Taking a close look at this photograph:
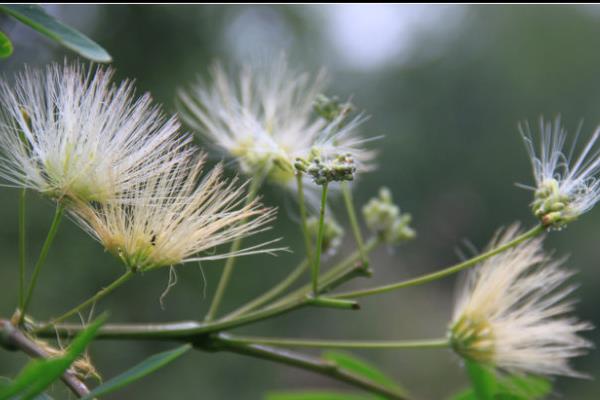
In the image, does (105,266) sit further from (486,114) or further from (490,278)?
(486,114)

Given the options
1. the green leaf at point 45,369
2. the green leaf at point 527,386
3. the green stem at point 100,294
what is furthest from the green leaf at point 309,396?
the green leaf at point 45,369

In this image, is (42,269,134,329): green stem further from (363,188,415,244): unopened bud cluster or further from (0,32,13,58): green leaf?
(363,188,415,244): unopened bud cluster

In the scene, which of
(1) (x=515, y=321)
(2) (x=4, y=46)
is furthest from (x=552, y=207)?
(2) (x=4, y=46)

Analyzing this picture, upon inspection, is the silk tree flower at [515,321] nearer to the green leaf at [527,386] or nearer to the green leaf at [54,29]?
the green leaf at [527,386]

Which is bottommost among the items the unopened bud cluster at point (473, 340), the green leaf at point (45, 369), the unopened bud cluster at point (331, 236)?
the green leaf at point (45, 369)

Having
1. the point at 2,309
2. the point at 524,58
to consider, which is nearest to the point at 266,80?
the point at 2,309

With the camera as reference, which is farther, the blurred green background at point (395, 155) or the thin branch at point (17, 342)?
the blurred green background at point (395, 155)

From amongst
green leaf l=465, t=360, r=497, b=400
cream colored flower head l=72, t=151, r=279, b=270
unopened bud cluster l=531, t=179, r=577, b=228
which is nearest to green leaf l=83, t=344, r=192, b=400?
cream colored flower head l=72, t=151, r=279, b=270
